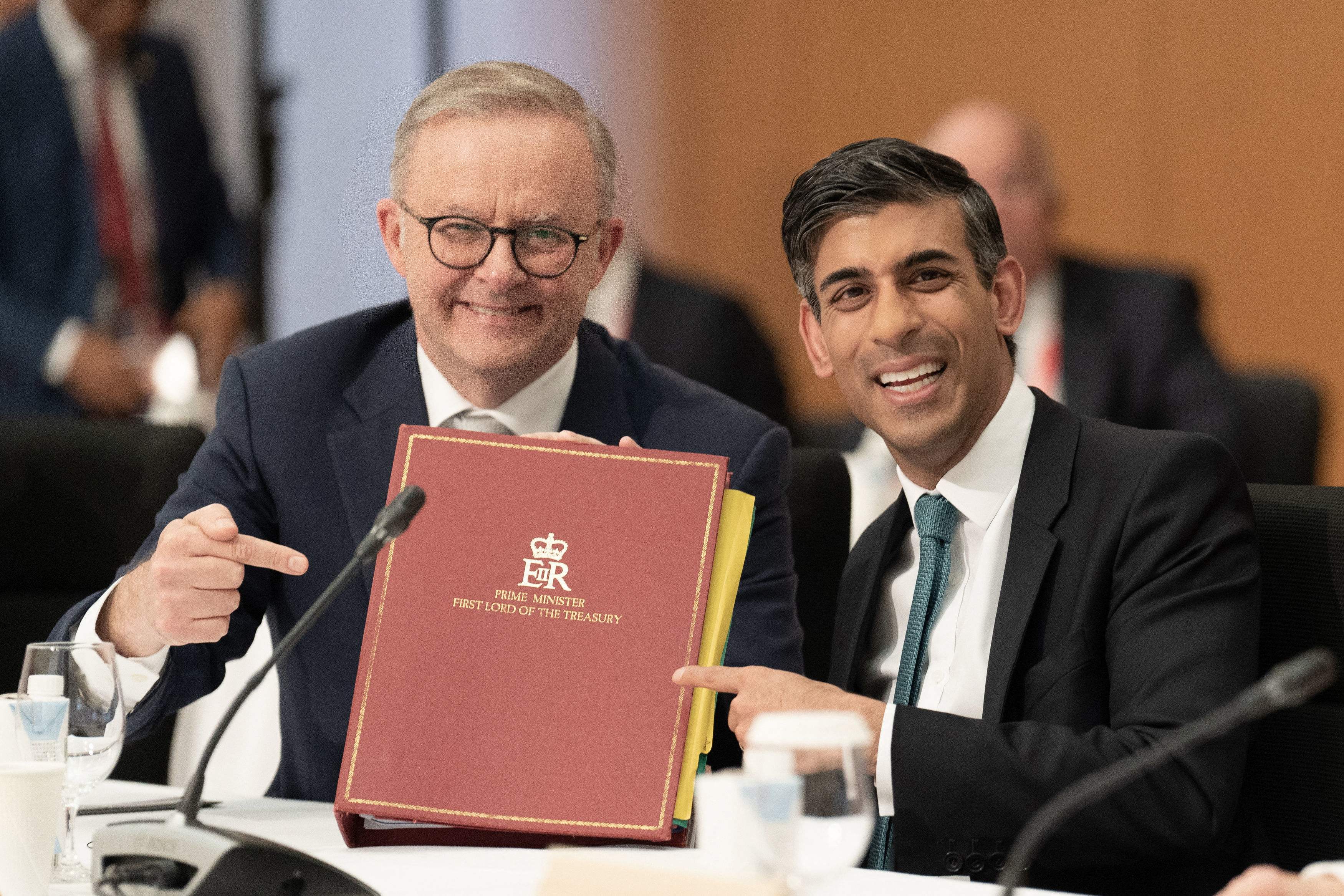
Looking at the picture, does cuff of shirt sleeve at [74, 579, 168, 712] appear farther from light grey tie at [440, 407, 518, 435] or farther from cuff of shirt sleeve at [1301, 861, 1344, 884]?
cuff of shirt sleeve at [1301, 861, 1344, 884]

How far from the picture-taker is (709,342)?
175 inches

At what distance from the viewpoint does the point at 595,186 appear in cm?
191

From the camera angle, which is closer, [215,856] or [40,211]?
[215,856]

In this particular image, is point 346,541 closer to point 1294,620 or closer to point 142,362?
point 1294,620

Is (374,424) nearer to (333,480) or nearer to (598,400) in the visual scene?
(333,480)

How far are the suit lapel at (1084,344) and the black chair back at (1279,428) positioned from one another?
0.31 metres

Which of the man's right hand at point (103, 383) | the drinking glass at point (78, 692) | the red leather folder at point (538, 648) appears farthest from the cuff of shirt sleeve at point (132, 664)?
the man's right hand at point (103, 383)

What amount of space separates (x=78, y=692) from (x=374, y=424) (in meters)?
0.60

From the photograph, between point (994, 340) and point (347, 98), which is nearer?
point (994, 340)

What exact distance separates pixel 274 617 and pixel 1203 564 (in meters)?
1.08

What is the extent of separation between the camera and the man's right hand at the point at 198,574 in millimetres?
1488

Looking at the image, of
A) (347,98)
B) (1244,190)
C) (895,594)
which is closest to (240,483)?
(895,594)

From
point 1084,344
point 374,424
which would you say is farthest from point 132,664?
point 1084,344

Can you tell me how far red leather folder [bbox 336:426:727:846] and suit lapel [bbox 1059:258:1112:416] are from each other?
8.01ft
